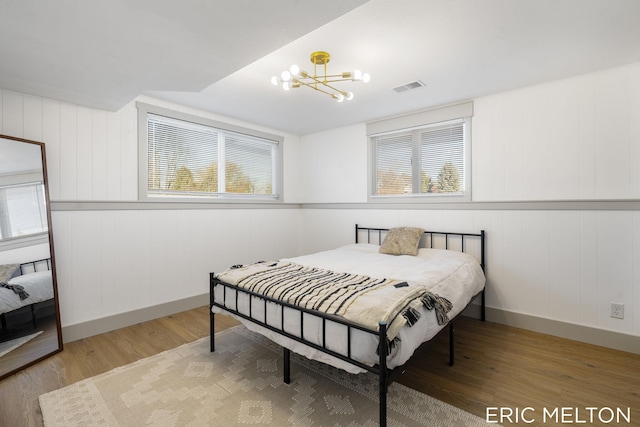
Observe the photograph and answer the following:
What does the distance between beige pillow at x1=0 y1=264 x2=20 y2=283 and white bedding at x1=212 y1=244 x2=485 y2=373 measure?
1.46m

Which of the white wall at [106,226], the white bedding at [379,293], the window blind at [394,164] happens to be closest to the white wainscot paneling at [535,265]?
the white bedding at [379,293]

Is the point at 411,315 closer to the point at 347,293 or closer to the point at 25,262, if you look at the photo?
the point at 347,293

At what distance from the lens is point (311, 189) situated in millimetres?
4754

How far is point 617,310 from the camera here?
251 cm

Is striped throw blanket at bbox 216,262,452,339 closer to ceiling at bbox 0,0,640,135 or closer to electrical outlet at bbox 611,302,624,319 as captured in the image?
ceiling at bbox 0,0,640,135

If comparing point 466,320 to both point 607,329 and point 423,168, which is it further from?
point 423,168

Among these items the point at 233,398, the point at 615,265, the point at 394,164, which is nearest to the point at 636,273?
the point at 615,265

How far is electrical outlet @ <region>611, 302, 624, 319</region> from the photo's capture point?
8.16 ft

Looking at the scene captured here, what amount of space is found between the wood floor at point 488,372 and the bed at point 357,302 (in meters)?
0.29

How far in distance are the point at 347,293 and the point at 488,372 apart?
1299mm

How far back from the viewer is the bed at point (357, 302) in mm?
1510

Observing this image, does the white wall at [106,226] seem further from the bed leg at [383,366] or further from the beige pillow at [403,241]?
the bed leg at [383,366]

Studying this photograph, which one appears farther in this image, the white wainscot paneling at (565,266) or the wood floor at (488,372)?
the white wainscot paneling at (565,266)

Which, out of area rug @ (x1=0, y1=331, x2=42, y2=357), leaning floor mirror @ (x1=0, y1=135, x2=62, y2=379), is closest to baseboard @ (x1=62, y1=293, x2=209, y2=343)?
leaning floor mirror @ (x1=0, y1=135, x2=62, y2=379)
